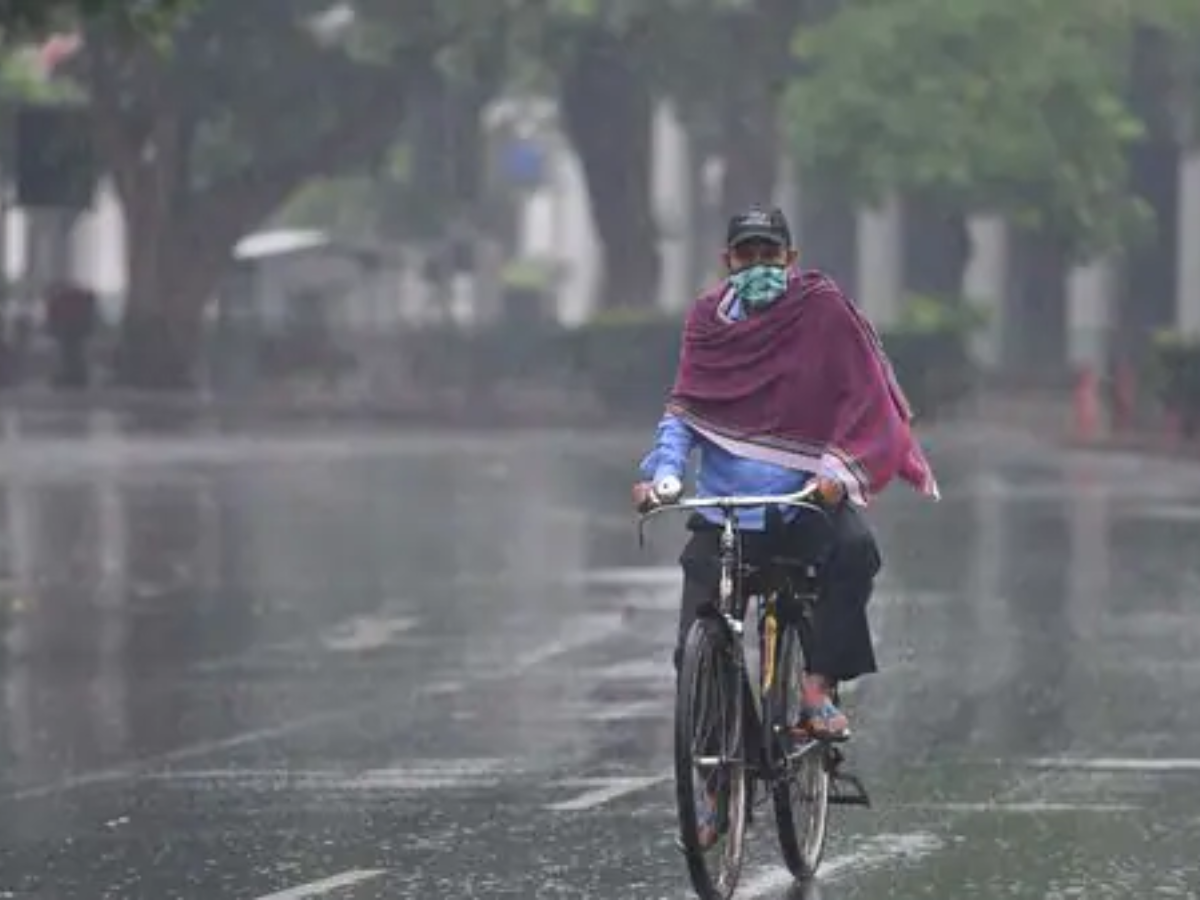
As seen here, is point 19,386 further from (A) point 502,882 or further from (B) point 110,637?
(A) point 502,882

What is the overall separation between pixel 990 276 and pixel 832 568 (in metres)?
61.7

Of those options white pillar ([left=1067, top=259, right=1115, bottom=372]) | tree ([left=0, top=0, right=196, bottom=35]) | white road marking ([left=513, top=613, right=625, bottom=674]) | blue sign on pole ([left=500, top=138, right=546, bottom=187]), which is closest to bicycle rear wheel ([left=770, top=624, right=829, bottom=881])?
white road marking ([left=513, top=613, right=625, bottom=674])

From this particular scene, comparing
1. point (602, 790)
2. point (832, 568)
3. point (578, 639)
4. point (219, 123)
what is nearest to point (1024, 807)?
point (602, 790)

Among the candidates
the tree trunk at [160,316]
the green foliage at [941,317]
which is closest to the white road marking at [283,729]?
the green foliage at [941,317]

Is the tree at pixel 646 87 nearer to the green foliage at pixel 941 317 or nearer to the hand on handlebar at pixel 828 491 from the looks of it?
the green foliage at pixel 941 317

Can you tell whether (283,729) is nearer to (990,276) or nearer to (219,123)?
(219,123)

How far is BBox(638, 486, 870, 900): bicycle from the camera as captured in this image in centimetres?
908

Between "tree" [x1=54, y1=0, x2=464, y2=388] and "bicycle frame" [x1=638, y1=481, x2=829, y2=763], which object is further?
"tree" [x1=54, y1=0, x2=464, y2=388]

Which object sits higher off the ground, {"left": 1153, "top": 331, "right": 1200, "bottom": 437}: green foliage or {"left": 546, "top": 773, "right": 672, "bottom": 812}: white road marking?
{"left": 1153, "top": 331, "right": 1200, "bottom": 437}: green foliage

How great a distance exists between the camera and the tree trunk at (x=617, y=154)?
2176 inches

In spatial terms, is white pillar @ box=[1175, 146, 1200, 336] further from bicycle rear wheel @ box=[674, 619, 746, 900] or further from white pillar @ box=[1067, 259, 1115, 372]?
bicycle rear wheel @ box=[674, 619, 746, 900]

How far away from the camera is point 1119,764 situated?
12.5 metres

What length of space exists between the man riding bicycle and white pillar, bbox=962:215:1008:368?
55.9 meters

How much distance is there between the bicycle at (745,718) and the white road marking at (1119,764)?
2472 millimetres
